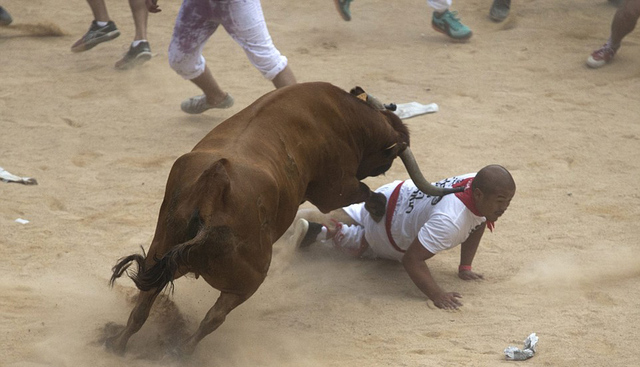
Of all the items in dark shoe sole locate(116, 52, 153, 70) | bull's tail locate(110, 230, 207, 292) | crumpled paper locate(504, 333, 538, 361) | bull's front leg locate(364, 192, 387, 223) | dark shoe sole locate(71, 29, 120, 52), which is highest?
bull's tail locate(110, 230, 207, 292)

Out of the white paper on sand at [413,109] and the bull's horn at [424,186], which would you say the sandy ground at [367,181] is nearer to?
the white paper on sand at [413,109]

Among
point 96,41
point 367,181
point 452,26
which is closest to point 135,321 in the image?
point 367,181

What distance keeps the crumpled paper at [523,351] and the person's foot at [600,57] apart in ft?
17.0

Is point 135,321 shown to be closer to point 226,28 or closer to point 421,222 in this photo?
point 421,222

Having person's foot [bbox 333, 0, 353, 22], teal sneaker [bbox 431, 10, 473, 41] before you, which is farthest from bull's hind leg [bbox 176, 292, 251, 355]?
teal sneaker [bbox 431, 10, 473, 41]

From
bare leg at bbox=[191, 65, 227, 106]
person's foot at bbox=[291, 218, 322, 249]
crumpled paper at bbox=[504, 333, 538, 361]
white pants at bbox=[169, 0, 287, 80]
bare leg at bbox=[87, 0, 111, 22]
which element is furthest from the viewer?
bare leg at bbox=[87, 0, 111, 22]

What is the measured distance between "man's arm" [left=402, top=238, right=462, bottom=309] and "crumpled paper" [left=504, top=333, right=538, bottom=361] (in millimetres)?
558

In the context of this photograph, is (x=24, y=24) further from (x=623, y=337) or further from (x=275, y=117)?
(x=623, y=337)

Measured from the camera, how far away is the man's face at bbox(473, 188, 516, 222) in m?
4.54

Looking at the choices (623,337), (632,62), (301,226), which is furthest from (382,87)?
(623,337)

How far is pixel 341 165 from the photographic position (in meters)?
4.55

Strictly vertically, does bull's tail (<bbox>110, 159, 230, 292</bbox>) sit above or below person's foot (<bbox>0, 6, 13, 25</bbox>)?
above

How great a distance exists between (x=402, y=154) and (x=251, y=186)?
1.43 m

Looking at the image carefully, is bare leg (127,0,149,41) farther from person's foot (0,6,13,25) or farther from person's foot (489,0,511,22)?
person's foot (489,0,511,22)
